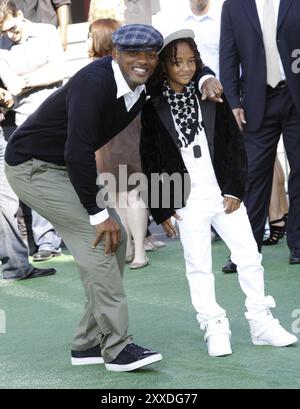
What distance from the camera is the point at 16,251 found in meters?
A: 7.49

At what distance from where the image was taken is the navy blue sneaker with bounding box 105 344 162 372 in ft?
15.4

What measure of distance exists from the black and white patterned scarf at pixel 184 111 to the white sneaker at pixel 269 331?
95cm

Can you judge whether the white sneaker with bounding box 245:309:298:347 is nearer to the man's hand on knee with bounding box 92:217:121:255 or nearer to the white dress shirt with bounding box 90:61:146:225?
the man's hand on knee with bounding box 92:217:121:255

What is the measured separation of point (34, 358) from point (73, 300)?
1432 mm

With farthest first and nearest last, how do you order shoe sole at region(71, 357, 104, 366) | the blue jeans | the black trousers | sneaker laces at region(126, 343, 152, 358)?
1. the blue jeans
2. the black trousers
3. shoe sole at region(71, 357, 104, 366)
4. sneaker laces at region(126, 343, 152, 358)

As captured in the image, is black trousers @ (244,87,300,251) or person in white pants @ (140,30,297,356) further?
black trousers @ (244,87,300,251)

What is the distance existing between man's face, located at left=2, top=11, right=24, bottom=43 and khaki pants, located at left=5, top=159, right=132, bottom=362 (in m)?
3.40

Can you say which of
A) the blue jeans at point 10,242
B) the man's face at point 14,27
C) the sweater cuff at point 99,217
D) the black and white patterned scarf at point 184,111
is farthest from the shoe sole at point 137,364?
the man's face at point 14,27

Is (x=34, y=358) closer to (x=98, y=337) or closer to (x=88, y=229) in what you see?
(x=98, y=337)

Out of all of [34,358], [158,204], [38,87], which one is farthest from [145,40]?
[38,87]

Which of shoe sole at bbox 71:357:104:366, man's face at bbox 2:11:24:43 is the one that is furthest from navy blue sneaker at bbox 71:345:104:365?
man's face at bbox 2:11:24:43

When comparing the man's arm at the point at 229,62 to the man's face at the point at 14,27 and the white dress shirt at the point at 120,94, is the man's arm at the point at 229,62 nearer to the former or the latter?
the man's face at the point at 14,27

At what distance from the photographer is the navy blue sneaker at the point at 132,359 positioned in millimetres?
4691

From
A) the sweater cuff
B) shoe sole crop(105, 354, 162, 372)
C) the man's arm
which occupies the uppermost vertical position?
the man's arm
